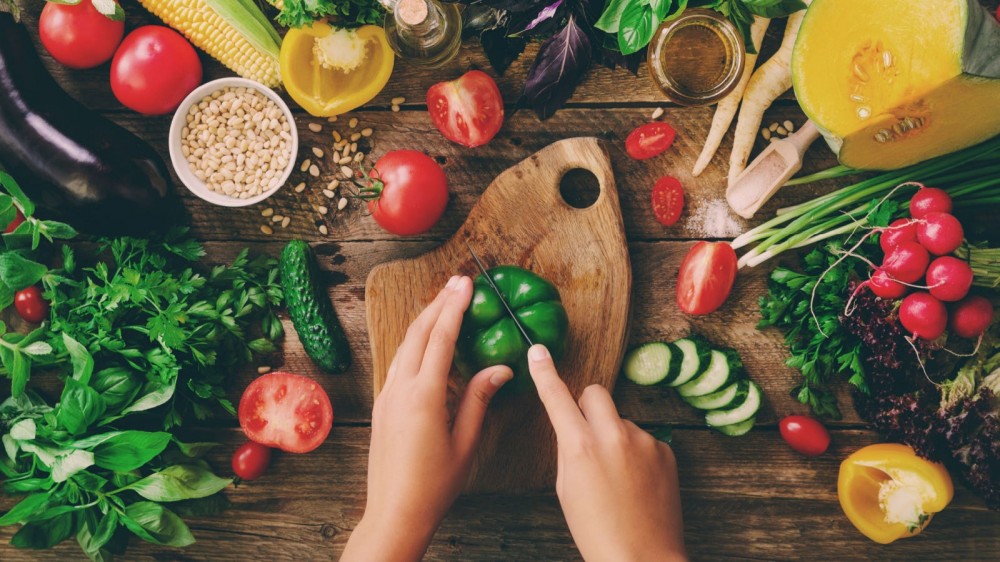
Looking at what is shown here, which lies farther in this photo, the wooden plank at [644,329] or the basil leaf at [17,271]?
the wooden plank at [644,329]

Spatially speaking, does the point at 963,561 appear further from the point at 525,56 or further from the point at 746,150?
the point at 525,56

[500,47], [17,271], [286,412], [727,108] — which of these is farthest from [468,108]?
[17,271]

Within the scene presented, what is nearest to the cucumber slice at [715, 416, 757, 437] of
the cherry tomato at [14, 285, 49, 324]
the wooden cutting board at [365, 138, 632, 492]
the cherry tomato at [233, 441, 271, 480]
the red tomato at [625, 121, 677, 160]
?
the wooden cutting board at [365, 138, 632, 492]

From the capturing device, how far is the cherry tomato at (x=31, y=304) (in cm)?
190

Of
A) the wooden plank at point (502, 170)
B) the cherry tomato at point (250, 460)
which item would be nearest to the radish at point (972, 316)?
the wooden plank at point (502, 170)

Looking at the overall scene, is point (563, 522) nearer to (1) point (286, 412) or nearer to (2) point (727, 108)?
(1) point (286, 412)

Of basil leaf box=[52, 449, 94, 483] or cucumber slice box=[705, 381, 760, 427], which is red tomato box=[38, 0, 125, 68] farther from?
cucumber slice box=[705, 381, 760, 427]

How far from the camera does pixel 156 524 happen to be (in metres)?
1.74

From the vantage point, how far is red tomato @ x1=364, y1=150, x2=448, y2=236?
1763mm

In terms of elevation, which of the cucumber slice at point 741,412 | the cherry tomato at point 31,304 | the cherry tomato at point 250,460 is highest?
the cherry tomato at point 31,304

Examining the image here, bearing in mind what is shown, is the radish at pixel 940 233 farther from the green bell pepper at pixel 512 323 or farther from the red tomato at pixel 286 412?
the red tomato at pixel 286 412

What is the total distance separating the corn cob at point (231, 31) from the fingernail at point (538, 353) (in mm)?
1085

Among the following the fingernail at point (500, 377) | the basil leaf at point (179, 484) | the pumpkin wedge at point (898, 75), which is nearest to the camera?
the pumpkin wedge at point (898, 75)

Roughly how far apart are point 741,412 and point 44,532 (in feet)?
6.18
